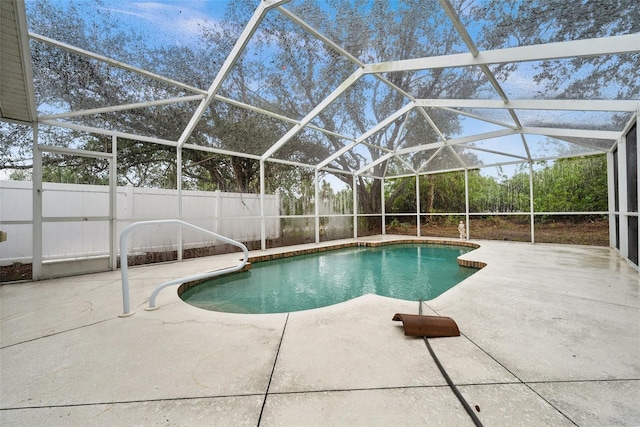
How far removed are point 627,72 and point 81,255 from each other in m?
8.61

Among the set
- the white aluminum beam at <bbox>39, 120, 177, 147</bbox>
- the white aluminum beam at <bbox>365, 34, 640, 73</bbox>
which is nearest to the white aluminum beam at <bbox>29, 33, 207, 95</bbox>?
the white aluminum beam at <bbox>39, 120, 177, 147</bbox>

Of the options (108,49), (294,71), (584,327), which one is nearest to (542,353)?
(584,327)

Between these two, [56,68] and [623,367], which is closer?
[623,367]

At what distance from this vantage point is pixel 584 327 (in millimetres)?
2000

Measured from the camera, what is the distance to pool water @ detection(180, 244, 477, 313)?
3315mm

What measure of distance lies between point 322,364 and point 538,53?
429 centimetres

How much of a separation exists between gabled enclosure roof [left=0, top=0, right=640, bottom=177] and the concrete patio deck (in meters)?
2.94

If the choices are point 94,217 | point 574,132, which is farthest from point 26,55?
point 574,132

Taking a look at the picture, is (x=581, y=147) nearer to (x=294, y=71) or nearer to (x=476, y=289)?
(x=476, y=289)

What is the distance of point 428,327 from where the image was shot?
1.84 metres

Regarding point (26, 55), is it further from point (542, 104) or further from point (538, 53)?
point (542, 104)

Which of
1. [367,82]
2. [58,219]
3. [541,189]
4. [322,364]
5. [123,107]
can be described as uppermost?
[367,82]

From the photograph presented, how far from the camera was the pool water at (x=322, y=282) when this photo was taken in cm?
331

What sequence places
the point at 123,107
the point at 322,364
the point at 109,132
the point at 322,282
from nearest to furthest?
the point at 322,364, the point at 123,107, the point at 322,282, the point at 109,132
